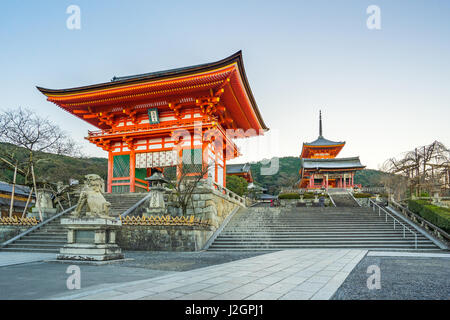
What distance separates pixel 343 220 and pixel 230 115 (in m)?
11.1

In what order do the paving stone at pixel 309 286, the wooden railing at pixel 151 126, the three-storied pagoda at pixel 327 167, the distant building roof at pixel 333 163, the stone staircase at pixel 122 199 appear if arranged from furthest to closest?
the three-storied pagoda at pixel 327 167 → the distant building roof at pixel 333 163 → the wooden railing at pixel 151 126 → the stone staircase at pixel 122 199 → the paving stone at pixel 309 286

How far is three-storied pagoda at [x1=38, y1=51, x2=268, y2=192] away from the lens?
61.7ft

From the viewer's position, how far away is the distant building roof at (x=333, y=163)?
4372 cm

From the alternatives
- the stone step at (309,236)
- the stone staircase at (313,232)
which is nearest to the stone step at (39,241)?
the stone staircase at (313,232)

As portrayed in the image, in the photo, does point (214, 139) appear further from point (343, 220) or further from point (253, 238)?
point (343, 220)

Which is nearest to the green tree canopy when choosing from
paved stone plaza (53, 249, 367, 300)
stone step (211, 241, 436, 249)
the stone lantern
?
the stone lantern

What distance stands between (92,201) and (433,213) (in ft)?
48.2

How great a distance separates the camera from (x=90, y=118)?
2294cm

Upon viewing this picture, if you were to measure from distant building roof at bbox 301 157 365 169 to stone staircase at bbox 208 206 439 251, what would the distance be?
83.7 ft

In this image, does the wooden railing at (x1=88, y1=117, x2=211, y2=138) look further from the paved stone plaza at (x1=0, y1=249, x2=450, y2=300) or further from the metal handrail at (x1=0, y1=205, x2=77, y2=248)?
the paved stone plaza at (x1=0, y1=249, x2=450, y2=300)

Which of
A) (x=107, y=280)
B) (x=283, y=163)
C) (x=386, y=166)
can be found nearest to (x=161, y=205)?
(x=107, y=280)

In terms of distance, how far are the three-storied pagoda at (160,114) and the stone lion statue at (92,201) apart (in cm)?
1013

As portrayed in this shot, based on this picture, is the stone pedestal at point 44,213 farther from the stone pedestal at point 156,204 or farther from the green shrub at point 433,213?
the green shrub at point 433,213

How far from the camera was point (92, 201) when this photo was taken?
29.2 feet
